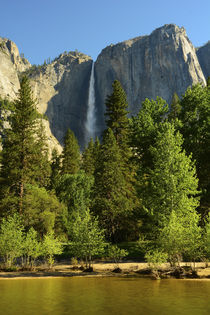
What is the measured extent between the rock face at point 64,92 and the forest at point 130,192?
99386 millimetres

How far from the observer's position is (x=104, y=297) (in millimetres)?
14398

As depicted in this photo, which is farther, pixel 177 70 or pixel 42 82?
pixel 42 82

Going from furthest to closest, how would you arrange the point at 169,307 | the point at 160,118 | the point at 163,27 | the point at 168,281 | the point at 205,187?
the point at 163,27
the point at 160,118
the point at 205,187
the point at 168,281
the point at 169,307

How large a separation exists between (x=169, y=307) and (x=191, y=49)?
508 feet

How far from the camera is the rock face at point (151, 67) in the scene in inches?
5394

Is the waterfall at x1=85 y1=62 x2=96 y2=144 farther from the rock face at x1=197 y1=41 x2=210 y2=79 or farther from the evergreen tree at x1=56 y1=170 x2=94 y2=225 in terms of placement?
the evergreen tree at x1=56 y1=170 x2=94 y2=225

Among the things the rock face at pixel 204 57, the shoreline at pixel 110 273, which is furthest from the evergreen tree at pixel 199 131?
the rock face at pixel 204 57

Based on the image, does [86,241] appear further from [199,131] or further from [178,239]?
[199,131]

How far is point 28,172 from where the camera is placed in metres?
33.0

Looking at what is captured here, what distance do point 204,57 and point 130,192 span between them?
474 ft

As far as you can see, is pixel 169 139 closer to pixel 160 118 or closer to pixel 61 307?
pixel 160 118

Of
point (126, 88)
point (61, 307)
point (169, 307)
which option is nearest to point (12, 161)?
point (61, 307)

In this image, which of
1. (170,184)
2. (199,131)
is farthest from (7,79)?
(170,184)

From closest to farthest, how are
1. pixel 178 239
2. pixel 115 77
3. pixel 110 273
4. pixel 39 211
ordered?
pixel 178 239 → pixel 110 273 → pixel 39 211 → pixel 115 77
